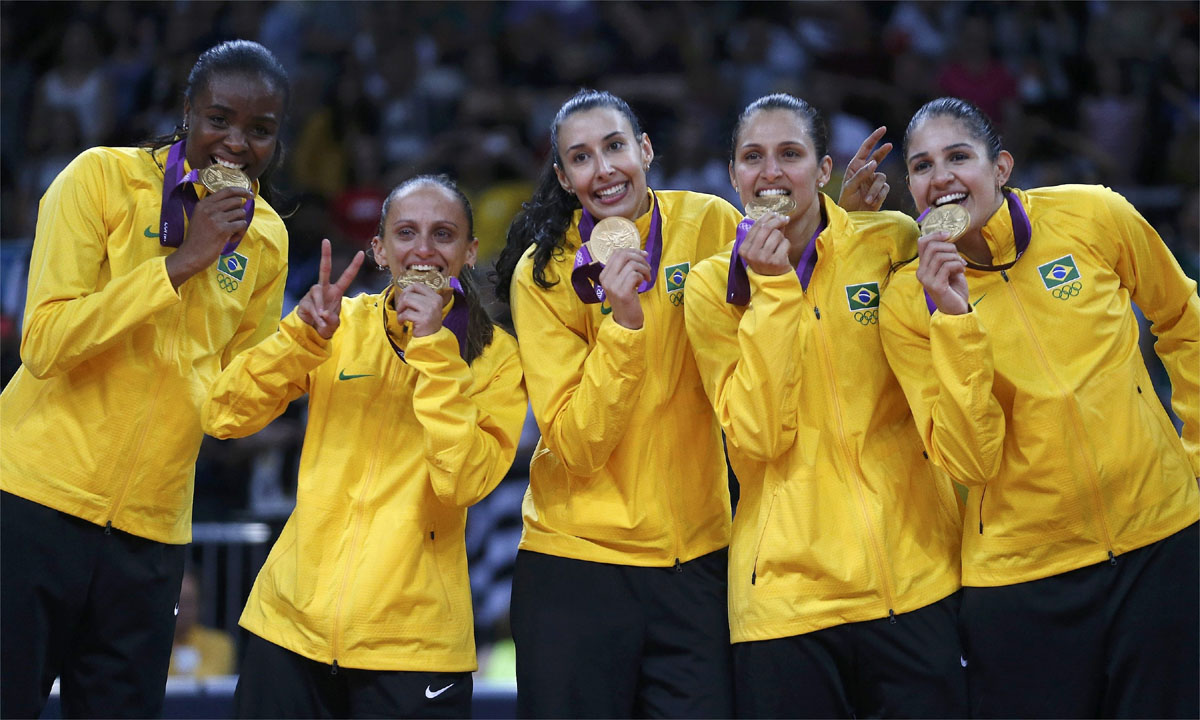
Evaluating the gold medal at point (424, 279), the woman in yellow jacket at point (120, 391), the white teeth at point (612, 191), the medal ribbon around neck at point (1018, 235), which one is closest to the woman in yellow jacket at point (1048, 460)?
the medal ribbon around neck at point (1018, 235)

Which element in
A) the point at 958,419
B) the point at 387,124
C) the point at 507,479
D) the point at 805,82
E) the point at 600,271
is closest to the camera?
the point at 958,419

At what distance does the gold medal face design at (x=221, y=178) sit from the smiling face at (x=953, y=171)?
6.70ft

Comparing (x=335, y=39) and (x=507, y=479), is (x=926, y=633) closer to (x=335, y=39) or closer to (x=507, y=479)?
(x=507, y=479)

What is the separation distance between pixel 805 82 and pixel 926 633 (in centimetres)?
555

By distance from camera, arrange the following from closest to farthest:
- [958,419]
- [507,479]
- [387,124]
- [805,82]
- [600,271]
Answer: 1. [958,419]
2. [600,271]
3. [507,479]
4. [805,82]
5. [387,124]

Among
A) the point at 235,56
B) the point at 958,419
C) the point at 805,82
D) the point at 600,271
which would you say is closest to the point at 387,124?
the point at 805,82

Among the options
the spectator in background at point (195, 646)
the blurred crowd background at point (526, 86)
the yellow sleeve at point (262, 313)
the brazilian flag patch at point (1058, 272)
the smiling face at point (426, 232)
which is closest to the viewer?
the brazilian flag patch at point (1058, 272)

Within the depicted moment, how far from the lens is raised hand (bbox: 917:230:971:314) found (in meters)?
3.36

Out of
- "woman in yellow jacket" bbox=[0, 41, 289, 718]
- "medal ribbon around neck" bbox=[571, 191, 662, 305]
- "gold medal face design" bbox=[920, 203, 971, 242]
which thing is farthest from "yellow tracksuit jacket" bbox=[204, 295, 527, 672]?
"gold medal face design" bbox=[920, 203, 971, 242]

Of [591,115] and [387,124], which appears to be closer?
[591,115]

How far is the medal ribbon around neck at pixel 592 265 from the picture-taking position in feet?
12.1

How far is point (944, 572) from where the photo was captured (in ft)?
11.5

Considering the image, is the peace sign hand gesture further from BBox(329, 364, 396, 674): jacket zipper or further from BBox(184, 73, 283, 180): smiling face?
BBox(184, 73, 283, 180): smiling face

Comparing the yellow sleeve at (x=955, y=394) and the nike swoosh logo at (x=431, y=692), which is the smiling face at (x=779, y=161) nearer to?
the yellow sleeve at (x=955, y=394)
